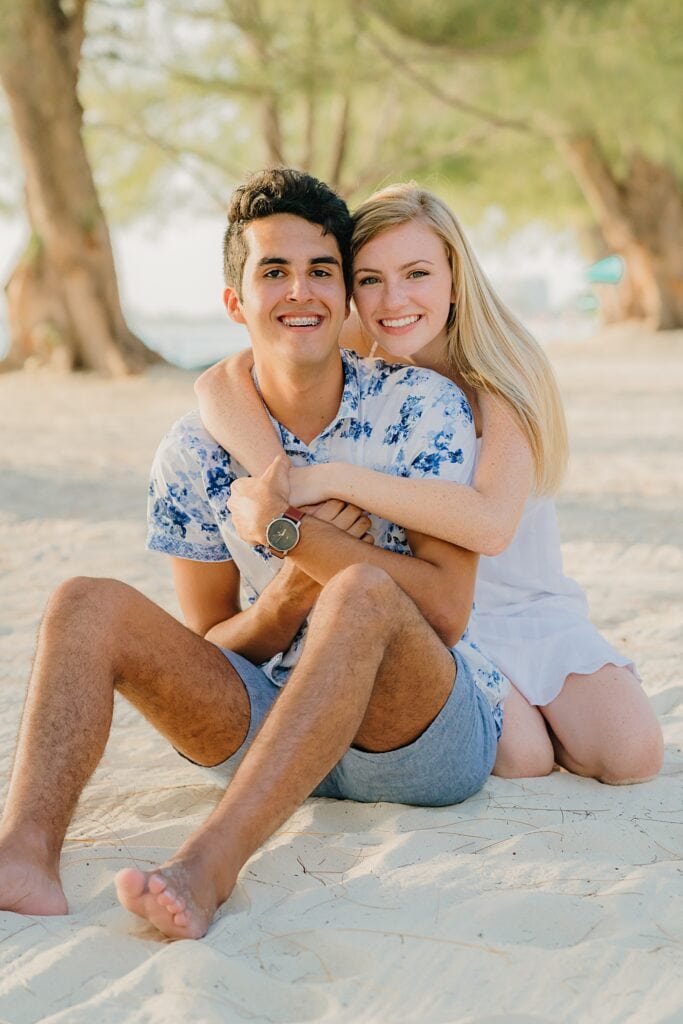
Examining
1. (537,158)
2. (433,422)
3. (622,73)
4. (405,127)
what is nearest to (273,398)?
(433,422)

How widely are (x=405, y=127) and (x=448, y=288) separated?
17.6 m

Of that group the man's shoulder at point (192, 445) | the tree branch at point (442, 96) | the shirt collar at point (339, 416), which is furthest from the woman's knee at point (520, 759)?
the tree branch at point (442, 96)

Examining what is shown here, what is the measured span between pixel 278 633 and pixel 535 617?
0.75 m

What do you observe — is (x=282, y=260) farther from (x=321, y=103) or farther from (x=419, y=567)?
(x=321, y=103)

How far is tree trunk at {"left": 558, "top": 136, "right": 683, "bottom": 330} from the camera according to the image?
19.3 meters

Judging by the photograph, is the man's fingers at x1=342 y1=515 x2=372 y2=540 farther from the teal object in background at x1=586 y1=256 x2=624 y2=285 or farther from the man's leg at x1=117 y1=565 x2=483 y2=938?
the teal object in background at x1=586 y1=256 x2=624 y2=285

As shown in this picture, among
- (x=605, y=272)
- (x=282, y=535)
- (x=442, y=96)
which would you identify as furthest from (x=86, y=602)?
(x=605, y=272)

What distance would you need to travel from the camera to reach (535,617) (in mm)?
3211

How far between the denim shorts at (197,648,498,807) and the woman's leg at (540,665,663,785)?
281 mm

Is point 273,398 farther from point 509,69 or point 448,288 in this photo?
point 509,69

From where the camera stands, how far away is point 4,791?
3000 millimetres

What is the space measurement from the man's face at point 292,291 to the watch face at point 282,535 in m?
0.46

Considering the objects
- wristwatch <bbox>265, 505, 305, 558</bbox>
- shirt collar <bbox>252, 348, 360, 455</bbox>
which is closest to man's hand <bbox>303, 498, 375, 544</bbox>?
wristwatch <bbox>265, 505, 305, 558</bbox>

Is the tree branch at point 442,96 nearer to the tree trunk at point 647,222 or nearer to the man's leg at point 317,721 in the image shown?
the tree trunk at point 647,222
